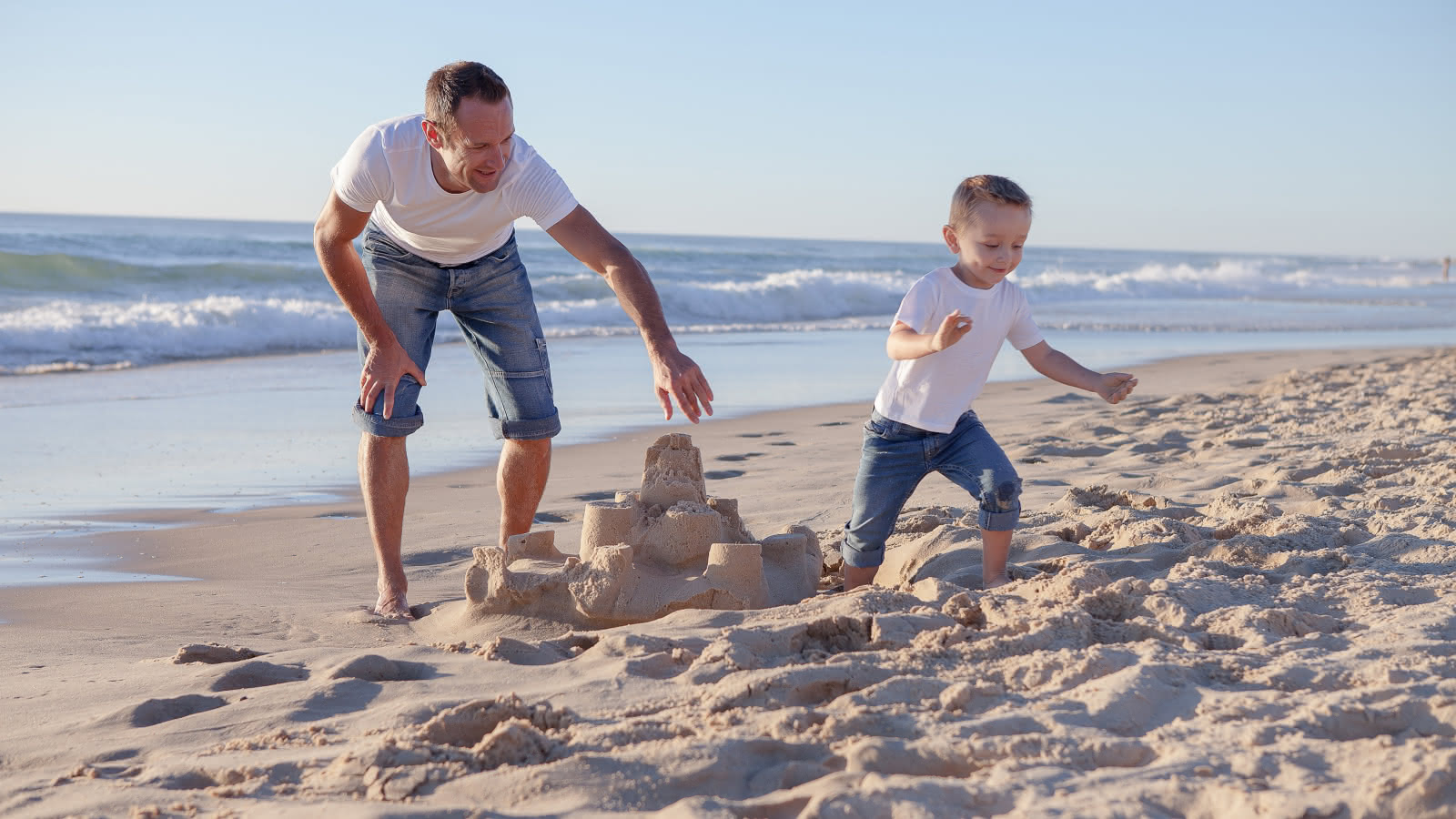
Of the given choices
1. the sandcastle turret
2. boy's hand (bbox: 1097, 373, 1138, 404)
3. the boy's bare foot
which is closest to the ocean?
the sandcastle turret

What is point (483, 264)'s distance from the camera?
3434mm

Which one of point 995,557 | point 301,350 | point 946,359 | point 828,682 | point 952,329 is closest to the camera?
point 828,682

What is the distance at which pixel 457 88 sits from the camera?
2.97m

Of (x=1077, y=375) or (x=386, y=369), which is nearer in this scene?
(x=386, y=369)

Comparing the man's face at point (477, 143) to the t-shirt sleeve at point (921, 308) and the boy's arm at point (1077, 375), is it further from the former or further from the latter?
the boy's arm at point (1077, 375)

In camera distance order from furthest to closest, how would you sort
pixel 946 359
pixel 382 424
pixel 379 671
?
1. pixel 382 424
2. pixel 946 359
3. pixel 379 671

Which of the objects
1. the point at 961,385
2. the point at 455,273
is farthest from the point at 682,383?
the point at 455,273

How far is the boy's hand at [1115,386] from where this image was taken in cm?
308

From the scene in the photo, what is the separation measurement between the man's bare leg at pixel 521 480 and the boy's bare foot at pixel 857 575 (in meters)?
0.98

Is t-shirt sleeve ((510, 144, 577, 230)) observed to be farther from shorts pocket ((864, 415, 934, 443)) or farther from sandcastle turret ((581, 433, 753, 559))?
shorts pocket ((864, 415, 934, 443))

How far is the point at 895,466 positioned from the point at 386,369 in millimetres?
1440

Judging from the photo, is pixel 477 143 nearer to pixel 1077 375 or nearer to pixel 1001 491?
pixel 1001 491

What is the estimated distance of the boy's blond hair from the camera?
3154mm

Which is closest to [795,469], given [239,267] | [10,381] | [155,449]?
[155,449]
